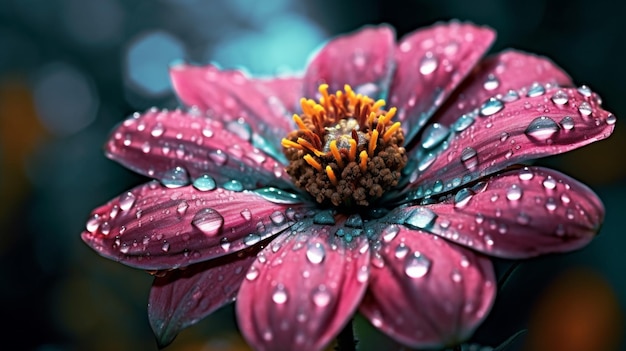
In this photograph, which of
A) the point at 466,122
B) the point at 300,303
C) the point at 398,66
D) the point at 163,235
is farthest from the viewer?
the point at 398,66

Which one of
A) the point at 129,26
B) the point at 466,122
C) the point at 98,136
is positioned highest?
the point at 466,122

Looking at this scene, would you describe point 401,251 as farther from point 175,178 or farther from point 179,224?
point 175,178

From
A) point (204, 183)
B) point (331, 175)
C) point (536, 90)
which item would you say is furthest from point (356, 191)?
point (536, 90)

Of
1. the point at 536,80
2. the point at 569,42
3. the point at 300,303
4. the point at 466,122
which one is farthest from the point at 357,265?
the point at 569,42

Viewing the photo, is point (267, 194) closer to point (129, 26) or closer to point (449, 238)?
point (449, 238)

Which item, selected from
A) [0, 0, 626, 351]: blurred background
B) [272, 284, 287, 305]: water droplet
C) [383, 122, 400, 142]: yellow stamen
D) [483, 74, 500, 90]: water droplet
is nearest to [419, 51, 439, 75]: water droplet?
[483, 74, 500, 90]: water droplet

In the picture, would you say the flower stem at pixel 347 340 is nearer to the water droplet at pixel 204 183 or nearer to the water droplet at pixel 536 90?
the water droplet at pixel 204 183
